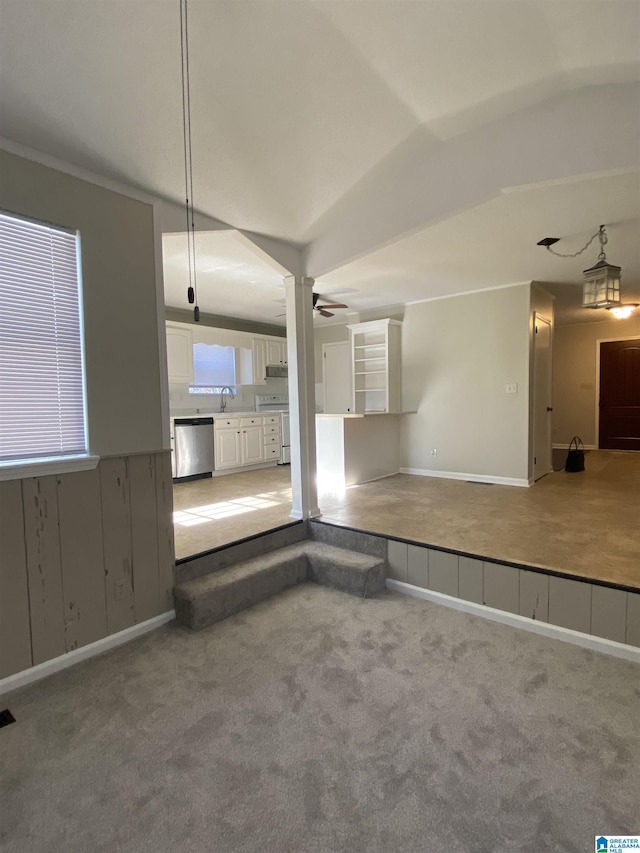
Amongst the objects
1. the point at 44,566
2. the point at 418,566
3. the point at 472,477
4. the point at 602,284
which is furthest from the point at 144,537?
the point at 472,477

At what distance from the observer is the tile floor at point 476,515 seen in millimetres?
2904

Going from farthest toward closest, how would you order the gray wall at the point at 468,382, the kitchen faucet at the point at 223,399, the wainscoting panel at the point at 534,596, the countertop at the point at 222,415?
the kitchen faucet at the point at 223,399 → the countertop at the point at 222,415 → the gray wall at the point at 468,382 → the wainscoting panel at the point at 534,596

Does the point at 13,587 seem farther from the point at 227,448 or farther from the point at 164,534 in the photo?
the point at 227,448

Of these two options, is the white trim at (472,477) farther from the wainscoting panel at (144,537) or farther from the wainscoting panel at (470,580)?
the wainscoting panel at (144,537)

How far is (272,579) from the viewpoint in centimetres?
314

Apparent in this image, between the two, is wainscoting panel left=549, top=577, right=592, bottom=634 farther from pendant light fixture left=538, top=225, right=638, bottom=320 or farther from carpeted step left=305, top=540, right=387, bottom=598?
pendant light fixture left=538, top=225, right=638, bottom=320

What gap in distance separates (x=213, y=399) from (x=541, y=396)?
185 inches

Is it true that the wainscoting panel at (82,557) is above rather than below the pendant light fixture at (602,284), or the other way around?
below

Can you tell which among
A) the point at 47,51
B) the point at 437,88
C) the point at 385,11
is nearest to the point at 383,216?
the point at 437,88


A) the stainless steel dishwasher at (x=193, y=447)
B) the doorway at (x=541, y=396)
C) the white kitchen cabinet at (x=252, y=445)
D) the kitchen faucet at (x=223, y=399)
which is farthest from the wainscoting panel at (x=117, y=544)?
the doorway at (x=541, y=396)

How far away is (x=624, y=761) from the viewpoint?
164cm

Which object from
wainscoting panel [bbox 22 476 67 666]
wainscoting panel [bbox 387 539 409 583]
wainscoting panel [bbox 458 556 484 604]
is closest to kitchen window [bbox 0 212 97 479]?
wainscoting panel [bbox 22 476 67 666]

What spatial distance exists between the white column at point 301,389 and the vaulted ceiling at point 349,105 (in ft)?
2.00

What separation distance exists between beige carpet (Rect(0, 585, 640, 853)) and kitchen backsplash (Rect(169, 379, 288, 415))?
4.22 metres
